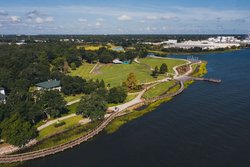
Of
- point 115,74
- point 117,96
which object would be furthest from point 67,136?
point 115,74

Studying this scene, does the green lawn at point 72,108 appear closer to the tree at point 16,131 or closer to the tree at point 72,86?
the tree at point 72,86

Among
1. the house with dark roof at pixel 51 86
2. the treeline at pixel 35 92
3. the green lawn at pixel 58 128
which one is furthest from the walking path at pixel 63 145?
the house with dark roof at pixel 51 86

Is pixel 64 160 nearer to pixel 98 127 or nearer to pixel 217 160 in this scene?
pixel 98 127

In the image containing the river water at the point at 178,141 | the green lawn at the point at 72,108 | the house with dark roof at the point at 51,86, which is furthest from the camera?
the house with dark roof at the point at 51,86

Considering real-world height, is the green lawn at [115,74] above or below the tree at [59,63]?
below

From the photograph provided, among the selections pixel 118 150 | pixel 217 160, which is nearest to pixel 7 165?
pixel 118 150

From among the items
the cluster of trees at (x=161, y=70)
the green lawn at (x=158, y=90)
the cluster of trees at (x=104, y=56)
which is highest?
the cluster of trees at (x=104, y=56)

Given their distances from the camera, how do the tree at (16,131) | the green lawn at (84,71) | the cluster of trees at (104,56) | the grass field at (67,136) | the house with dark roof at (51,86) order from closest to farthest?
the tree at (16,131), the grass field at (67,136), the house with dark roof at (51,86), the green lawn at (84,71), the cluster of trees at (104,56)
